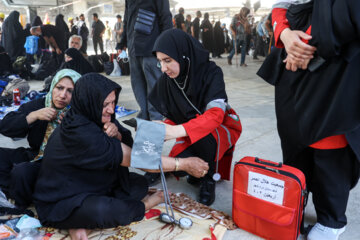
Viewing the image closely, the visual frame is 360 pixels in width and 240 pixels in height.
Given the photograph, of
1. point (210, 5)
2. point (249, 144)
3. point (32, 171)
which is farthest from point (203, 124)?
point (210, 5)

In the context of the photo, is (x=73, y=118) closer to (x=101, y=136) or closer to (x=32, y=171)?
(x=101, y=136)

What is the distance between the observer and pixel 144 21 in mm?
3221

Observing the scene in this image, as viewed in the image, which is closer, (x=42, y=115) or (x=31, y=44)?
(x=42, y=115)

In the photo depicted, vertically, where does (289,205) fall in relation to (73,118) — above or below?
below

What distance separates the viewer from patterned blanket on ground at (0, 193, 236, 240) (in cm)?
169

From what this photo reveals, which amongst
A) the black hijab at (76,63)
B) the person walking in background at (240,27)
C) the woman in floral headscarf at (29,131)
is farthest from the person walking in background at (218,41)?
the woman in floral headscarf at (29,131)

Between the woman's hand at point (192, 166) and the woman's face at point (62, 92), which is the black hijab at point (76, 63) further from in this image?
the woman's hand at point (192, 166)

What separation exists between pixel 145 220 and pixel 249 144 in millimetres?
1510

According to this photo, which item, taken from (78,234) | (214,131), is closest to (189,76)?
(214,131)

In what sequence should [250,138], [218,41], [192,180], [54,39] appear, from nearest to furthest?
[192,180] < [250,138] < [54,39] < [218,41]

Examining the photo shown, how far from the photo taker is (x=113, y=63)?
7.70 m

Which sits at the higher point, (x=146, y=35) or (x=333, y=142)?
(x=146, y=35)

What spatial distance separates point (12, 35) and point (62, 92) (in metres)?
7.24

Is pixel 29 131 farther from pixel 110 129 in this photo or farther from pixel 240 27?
pixel 240 27
